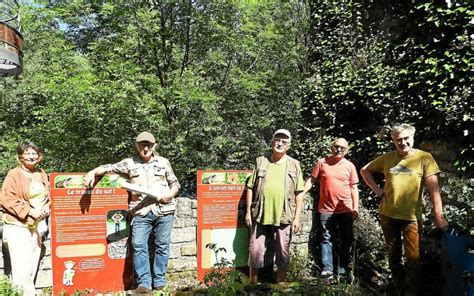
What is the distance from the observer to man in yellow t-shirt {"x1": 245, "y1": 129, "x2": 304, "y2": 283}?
439 centimetres

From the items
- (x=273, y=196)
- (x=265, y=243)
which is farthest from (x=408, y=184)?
(x=265, y=243)

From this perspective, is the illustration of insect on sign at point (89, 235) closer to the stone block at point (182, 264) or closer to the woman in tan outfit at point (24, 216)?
the woman in tan outfit at point (24, 216)

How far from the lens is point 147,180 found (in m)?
4.21

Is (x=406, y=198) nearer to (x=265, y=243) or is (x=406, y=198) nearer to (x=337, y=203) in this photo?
(x=337, y=203)

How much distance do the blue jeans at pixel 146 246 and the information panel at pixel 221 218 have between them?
585 mm

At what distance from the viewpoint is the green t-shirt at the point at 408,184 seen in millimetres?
3986

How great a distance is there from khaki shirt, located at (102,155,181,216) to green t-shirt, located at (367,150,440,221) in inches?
89.7

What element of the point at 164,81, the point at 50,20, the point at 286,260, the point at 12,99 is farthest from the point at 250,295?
the point at 12,99

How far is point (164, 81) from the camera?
771cm

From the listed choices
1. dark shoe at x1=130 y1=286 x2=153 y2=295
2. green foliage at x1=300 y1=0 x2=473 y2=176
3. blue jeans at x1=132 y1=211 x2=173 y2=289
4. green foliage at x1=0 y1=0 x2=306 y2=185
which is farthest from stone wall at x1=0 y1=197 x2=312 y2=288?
green foliage at x1=300 y1=0 x2=473 y2=176

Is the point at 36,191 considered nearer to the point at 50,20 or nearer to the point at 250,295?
the point at 250,295

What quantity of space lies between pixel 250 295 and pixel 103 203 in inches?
82.1

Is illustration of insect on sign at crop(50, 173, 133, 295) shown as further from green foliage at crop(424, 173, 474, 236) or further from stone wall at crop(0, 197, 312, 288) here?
green foliage at crop(424, 173, 474, 236)

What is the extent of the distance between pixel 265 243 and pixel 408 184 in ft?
5.53
